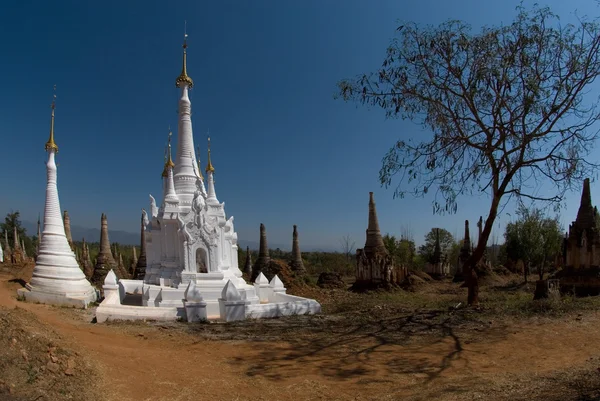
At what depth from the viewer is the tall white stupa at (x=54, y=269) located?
16609 millimetres

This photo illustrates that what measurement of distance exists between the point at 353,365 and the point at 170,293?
902cm

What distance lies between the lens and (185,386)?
7016 millimetres

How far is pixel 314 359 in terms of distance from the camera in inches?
345

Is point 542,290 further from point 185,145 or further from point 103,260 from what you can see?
point 103,260

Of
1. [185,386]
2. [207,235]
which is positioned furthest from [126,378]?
[207,235]

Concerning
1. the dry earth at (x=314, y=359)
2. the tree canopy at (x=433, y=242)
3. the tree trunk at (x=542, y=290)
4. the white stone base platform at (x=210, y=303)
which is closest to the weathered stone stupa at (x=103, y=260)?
the white stone base platform at (x=210, y=303)

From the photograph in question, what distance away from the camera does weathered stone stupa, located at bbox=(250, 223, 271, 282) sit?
27781mm

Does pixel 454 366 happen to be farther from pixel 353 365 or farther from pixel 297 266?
pixel 297 266

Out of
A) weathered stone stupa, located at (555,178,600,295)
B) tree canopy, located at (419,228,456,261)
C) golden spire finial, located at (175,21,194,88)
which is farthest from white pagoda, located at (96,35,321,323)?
tree canopy, located at (419,228,456,261)

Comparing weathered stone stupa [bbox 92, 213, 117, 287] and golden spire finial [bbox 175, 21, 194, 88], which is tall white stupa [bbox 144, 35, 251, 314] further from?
weathered stone stupa [bbox 92, 213, 117, 287]

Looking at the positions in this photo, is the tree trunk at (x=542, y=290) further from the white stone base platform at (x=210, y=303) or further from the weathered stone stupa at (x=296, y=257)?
the weathered stone stupa at (x=296, y=257)

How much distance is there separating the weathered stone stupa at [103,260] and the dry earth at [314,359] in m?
16.6

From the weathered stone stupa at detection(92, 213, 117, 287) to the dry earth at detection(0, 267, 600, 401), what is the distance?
16.6 metres

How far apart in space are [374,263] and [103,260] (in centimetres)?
1704
